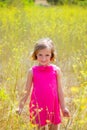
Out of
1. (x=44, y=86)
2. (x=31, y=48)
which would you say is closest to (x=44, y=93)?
(x=44, y=86)

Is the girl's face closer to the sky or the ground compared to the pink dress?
closer to the sky

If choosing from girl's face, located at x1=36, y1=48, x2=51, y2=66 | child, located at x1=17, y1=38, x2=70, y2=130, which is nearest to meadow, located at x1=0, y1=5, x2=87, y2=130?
child, located at x1=17, y1=38, x2=70, y2=130

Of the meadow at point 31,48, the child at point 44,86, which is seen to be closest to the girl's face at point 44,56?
the child at point 44,86

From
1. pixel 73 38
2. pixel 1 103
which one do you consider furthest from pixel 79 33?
pixel 1 103

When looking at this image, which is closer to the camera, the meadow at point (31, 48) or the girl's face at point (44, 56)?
the girl's face at point (44, 56)

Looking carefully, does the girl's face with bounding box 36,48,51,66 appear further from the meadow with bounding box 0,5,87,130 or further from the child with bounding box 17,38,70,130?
the meadow with bounding box 0,5,87,130

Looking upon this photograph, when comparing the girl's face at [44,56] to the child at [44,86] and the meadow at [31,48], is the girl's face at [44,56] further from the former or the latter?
the meadow at [31,48]

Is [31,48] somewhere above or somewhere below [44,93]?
above

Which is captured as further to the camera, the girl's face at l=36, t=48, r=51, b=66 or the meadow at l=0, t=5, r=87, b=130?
the meadow at l=0, t=5, r=87, b=130

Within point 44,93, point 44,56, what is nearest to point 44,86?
point 44,93

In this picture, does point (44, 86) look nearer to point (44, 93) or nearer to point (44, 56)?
point (44, 93)

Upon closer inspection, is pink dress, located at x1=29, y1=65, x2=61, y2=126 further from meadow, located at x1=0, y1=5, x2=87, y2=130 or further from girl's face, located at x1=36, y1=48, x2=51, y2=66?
meadow, located at x1=0, y1=5, x2=87, y2=130

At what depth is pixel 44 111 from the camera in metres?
→ 2.77

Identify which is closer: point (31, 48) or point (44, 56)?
point (44, 56)
